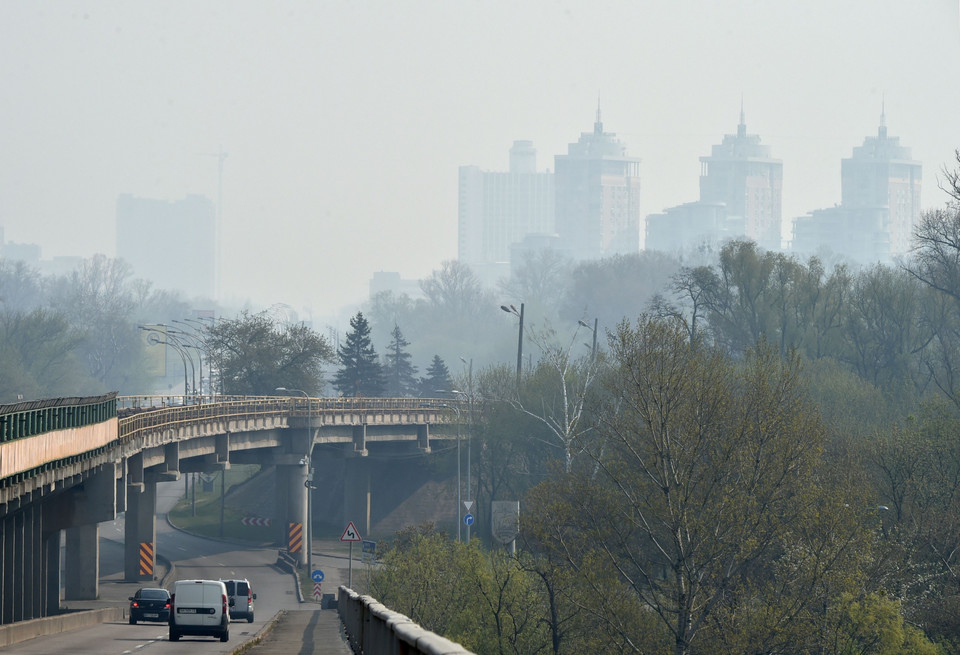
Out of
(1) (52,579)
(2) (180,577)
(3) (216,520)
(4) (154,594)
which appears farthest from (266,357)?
(4) (154,594)

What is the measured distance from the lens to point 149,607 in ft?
168

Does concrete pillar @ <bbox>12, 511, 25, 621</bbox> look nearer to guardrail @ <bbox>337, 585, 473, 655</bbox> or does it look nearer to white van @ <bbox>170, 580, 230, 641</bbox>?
white van @ <bbox>170, 580, 230, 641</bbox>

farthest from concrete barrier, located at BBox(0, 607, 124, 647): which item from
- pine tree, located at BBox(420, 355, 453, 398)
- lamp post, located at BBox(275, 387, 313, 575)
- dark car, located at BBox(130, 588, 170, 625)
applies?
pine tree, located at BBox(420, 355, 453, 398)

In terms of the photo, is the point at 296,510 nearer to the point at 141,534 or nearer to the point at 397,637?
the point at 141,534

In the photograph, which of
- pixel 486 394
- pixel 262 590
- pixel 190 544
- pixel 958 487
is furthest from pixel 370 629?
pixel 190 544

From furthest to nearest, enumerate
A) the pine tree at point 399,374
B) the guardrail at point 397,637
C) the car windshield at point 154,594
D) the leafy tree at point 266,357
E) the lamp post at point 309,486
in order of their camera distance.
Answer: the pine tree at point 399,374 → the leafy tree at point 266,357 → the lamp post at point 309,486 → the car windshield at point 154,594 → the guardrail at point 397,637

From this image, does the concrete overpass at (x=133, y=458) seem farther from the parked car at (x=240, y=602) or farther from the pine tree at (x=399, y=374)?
the pine tree at (x=399, y=374)

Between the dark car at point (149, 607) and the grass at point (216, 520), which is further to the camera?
the grass at point (216, 520)

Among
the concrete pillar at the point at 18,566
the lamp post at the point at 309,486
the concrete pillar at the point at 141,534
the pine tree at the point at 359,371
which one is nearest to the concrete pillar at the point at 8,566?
the concrete pillar at the point at 18,566

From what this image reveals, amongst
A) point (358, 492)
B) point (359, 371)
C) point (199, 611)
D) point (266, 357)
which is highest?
point (266, 357)

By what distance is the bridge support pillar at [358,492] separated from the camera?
10038 cm

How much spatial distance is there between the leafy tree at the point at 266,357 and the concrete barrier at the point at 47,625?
199 feet

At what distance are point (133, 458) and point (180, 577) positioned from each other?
39.4ft

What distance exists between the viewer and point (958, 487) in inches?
2092
